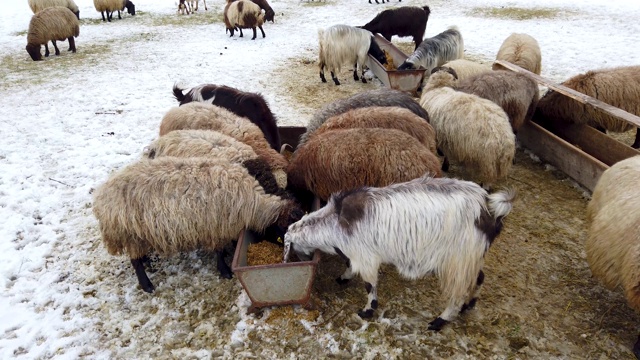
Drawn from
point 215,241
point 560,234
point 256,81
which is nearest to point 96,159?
point 215,241

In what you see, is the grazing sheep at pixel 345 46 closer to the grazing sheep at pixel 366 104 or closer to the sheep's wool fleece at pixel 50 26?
the grazing sheep at pixel 366 104

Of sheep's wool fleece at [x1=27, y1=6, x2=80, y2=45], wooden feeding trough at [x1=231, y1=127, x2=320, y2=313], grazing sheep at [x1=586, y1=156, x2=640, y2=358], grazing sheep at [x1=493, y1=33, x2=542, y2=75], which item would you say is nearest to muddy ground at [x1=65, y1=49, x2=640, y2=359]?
wooden feeding trough at [x1=231, y1=127, x2=320, y2=313]

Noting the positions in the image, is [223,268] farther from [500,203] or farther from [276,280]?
[500,203]

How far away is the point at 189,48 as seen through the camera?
45.1ft

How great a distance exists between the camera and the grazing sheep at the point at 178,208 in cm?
392

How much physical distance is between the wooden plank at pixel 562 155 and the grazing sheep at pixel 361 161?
2.70 meters

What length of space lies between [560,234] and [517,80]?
9.67ft

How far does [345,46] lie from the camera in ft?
32.3

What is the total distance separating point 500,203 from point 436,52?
24.1 feet

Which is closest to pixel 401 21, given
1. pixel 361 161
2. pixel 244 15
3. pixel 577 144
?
pixel 244 15

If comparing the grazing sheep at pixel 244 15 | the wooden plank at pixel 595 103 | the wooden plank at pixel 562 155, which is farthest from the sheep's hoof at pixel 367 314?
the grazing sheep at pixel 244 15

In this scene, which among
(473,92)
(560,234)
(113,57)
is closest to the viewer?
(560,234)

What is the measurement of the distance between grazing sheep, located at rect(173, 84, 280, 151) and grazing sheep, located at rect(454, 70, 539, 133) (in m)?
3.27

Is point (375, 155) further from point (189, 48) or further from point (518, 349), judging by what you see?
point (189, 48)
